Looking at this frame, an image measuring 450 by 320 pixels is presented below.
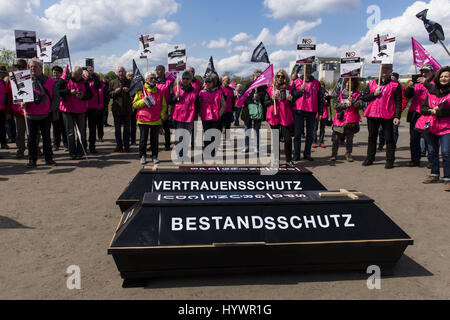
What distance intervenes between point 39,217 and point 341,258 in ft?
13.5

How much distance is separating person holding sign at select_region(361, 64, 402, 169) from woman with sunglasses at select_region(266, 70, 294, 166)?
184 cm

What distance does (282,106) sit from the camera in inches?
324

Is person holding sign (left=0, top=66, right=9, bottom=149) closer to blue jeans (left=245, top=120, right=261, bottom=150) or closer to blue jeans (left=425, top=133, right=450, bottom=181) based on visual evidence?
blue jeans (left=245, top=120, right=261, bottom=150)

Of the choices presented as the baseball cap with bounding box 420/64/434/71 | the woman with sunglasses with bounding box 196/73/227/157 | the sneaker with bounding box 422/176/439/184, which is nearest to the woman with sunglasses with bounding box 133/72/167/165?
the woman with sunglasses with bounding box 196/73/227/157

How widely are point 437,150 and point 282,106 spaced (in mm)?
3363

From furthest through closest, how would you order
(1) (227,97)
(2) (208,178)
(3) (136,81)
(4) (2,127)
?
(1) (227,97) → (4) (2,127) → (3) (136,81) → (2) (208,178)

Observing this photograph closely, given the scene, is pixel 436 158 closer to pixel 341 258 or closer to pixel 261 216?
pixel 341 258

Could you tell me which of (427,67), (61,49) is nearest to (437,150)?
(427,67)

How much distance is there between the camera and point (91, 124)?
973 centimetres

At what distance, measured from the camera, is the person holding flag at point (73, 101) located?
8594 millimetres

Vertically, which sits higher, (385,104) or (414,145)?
(385,104)

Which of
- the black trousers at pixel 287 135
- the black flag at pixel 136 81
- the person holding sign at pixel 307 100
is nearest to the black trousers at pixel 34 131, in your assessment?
the black flag at pixel 136 81

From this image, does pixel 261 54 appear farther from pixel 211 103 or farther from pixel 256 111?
pixel 211 103

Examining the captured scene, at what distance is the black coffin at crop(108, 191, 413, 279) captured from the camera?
10.4 feet
